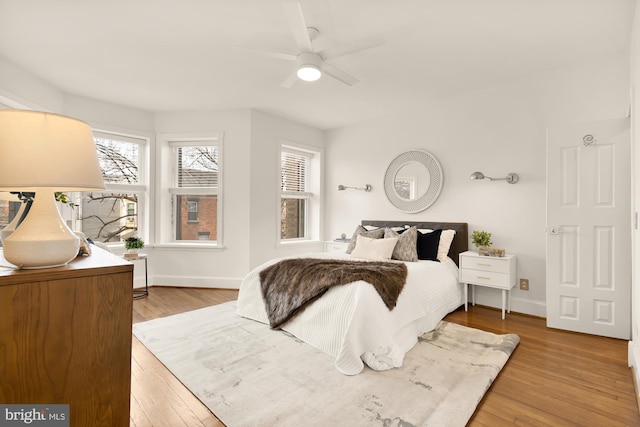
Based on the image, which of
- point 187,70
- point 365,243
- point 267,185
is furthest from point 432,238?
point 187,70

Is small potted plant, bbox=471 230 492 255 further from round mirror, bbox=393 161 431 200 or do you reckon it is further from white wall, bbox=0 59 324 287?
white wall, bbox=0 59 324 287

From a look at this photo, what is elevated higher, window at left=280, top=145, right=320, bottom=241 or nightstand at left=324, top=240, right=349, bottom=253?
window at left=280, top=145, right=320, bottom=241

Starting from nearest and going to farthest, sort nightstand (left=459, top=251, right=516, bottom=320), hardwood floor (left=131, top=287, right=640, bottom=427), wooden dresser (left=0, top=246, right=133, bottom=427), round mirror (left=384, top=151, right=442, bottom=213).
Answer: wooden dresser (left=0, top=246, right=133, bottom=427), hardwood floor (left=131, top=287, right=640, bottom=427), nightstand (left=459, top=251, right=516, bottom=320), round mirror (left=384, top=151, right=442, bottom=213)

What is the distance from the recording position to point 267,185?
15.6 feet

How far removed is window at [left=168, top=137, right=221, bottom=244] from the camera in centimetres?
476

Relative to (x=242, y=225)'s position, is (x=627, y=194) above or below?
above

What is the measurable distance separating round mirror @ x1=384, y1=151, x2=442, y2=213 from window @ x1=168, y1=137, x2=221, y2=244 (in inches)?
101

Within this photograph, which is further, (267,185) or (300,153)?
(300,153)

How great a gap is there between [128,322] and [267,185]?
3.62m

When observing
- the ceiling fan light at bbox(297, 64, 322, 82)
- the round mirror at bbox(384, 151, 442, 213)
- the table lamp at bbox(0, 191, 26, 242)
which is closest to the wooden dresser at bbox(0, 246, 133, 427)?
the table lamp at bbox(0, 191, 26, 242)

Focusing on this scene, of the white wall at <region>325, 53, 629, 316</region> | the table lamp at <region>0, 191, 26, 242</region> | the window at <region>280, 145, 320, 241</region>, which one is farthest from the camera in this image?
the window at <region>280, 145, 320, 241</region>

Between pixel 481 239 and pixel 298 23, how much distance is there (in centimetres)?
291

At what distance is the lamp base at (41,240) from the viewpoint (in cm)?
107

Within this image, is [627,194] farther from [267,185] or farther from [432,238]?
[267,185]
